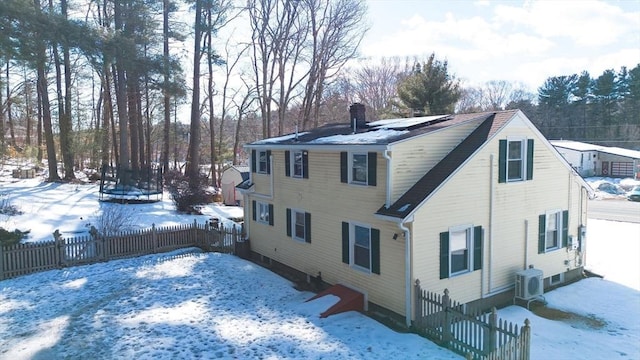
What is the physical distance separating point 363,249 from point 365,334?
2.70 meters

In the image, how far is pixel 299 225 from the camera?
15906 mm

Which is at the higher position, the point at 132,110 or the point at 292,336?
the point at 132,110

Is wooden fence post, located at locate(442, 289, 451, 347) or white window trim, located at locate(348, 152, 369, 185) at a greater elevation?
white window trim, located at locate(348, 152, 369, 185)

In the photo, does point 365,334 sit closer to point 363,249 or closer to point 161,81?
point 363,249

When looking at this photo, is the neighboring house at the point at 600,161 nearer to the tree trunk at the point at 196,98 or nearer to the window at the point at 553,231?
the window at the point at 553,231

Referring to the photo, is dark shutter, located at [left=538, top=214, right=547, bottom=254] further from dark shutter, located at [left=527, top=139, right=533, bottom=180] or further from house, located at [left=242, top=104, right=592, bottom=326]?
dark shutter, located at [left=527, top=139, right=533, bottom=180]

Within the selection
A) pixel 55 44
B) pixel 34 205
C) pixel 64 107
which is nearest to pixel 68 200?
pixel 34 205

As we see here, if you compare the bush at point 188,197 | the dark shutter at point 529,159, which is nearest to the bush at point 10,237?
the bush at point 188,197

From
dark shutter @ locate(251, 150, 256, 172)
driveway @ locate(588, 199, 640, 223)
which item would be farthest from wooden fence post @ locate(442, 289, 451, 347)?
driveway @ locate(588, 199, 640, 223)

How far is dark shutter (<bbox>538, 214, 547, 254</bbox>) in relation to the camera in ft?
47.3

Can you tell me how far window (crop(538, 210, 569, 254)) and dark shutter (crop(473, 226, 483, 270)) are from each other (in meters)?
3.22

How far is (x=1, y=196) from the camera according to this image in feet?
80.4

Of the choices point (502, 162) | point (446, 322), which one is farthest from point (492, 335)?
point (502, 162)

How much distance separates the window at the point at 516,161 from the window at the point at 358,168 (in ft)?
13.3
